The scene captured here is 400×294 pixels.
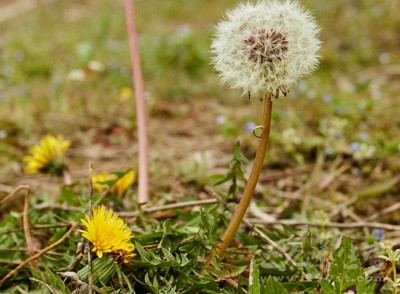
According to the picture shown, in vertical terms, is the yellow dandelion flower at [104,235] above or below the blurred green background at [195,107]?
below

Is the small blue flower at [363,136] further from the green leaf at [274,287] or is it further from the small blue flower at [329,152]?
the green leaf at [274,287]

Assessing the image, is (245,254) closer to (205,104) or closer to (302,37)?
(302,37)

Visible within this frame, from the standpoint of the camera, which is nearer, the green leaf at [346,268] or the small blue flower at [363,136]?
the green leaf at [346,268]

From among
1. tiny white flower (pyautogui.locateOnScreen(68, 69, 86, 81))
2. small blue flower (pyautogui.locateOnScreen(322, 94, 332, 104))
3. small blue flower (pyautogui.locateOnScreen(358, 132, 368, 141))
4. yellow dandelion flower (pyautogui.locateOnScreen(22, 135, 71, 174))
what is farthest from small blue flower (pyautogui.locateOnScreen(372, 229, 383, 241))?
tiny white flower (pyautogui.locateOnScreen(68, 69, 86, 81))

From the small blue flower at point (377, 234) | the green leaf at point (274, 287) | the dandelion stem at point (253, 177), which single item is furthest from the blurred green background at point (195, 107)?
the green leaf at point (274, 287)

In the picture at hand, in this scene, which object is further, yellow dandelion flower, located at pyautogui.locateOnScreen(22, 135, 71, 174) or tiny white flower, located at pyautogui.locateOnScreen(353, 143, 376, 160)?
tiny white flower, located at pyautogui.locateOnScreen(353, 143, 376, 160)

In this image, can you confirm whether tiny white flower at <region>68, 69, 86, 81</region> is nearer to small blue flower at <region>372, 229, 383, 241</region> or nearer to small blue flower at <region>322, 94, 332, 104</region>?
small blue flower at <region>322, 94, 332, 104</region>

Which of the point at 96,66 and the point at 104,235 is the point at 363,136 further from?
the point at 96,66

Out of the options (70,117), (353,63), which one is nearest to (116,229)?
(70,117)
